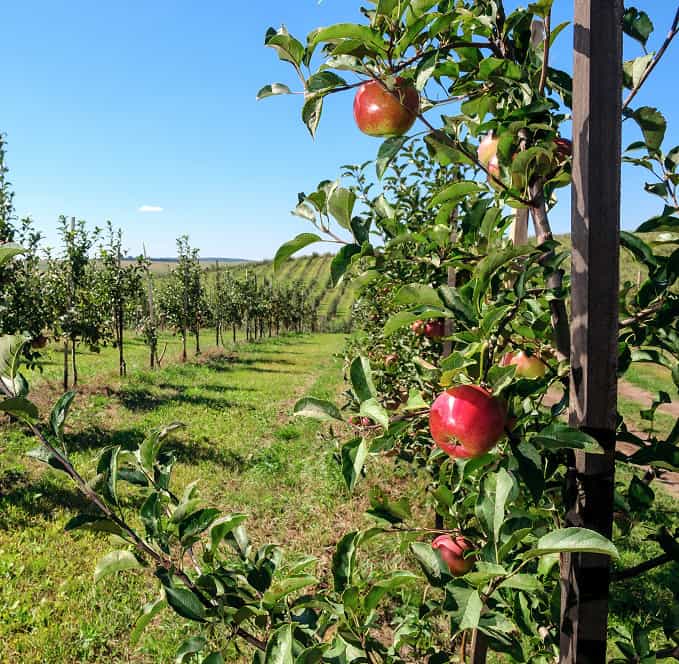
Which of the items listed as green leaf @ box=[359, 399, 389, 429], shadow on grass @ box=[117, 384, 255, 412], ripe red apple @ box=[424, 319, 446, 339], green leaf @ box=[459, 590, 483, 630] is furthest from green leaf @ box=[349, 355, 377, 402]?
Result: shadow on grass @ box=[117, 384, 255, 412]

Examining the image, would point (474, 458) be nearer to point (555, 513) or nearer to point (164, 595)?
point (555, 513)

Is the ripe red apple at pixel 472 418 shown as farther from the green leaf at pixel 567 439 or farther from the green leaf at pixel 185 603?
the green leaf at pixel 185 603

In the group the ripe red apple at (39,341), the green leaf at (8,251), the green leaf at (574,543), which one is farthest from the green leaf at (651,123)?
the ripe red apple at (39,341)

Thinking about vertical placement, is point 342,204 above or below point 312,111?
below

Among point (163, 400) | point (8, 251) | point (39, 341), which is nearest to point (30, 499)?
point (39, 341)

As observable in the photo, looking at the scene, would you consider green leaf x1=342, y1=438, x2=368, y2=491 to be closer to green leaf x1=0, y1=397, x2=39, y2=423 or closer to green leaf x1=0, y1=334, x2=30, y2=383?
green leaf x1=0, y1=397, x2=39, y2=423

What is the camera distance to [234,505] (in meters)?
5.53

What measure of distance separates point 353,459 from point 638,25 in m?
0.91

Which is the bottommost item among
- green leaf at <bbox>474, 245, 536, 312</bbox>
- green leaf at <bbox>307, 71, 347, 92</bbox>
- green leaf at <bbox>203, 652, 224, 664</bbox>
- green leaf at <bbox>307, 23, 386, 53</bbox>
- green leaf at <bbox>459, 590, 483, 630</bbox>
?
green leaf at <bbox>203, 652, 224, 664</bbox>

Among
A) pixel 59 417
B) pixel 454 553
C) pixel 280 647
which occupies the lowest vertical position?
pixel 454 553

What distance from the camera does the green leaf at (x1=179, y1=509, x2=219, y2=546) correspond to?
0.97 meters

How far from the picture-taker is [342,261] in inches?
38.6

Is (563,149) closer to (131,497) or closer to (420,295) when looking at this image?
(420,295)

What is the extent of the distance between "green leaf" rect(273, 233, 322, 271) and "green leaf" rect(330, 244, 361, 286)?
50mm
